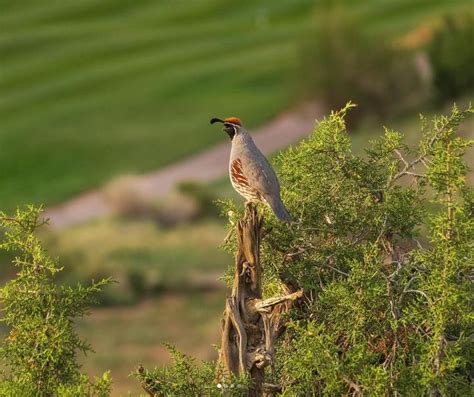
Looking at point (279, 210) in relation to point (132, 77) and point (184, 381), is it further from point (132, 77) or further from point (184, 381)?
point (132, 77)

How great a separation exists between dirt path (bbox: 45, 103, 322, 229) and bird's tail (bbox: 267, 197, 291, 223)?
3078cm

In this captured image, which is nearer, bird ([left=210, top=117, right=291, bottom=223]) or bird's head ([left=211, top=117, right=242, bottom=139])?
bird ([left=210, top=117, right=291, bottom=223])

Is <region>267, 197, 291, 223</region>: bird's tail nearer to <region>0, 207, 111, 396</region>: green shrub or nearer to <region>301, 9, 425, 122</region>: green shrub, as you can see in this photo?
<region>0, 207, 111, 396</region>: green shrub

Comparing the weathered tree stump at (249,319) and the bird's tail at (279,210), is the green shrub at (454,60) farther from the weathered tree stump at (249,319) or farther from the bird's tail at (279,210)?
the weathered tree stump at (249,319)

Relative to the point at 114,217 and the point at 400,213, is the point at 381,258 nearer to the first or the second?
the point at 400,213

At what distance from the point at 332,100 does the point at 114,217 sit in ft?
40.9

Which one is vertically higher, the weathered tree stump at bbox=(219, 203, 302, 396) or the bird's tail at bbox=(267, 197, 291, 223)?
the bird's tail at bbox=(267, 197, 291, 223)

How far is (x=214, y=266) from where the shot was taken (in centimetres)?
3331

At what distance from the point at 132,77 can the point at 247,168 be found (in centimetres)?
4565

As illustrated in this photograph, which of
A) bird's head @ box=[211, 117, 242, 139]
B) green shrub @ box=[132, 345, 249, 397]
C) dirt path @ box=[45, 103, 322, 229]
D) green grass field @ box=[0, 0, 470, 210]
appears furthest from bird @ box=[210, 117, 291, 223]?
green grass field @ box=[0, 0, 470, 210]

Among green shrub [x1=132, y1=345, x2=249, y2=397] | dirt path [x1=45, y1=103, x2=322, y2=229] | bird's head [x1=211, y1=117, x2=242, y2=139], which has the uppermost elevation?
dirt path [x1=45, y1=103, x2=322, y2=229]

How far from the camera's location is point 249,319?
691 centimetres

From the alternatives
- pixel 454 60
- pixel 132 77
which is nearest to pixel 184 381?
pixel 454 60

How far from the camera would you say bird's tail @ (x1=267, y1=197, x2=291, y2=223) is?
7258 mm
